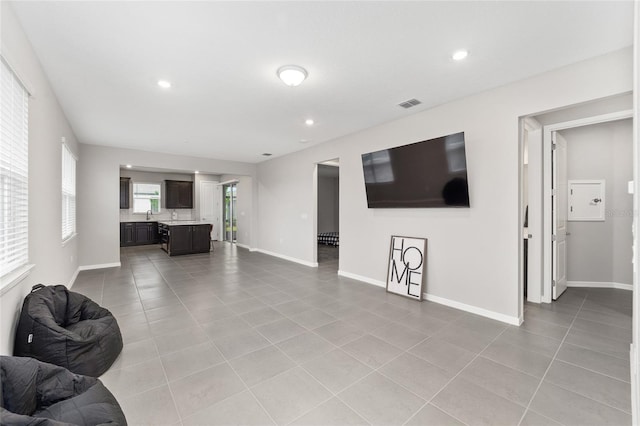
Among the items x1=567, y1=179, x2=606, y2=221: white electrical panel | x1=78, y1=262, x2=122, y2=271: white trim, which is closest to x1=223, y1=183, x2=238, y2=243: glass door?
x1=78, y1=262, x2=122, y2=271: white trim

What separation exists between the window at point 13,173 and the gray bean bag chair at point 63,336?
383 mm

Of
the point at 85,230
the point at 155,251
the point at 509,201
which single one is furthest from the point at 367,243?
the point at 155,251

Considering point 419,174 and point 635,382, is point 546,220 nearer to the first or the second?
point 419,174

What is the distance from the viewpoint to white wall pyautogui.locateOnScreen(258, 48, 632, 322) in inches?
108

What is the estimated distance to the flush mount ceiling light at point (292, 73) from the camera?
272 centimetres

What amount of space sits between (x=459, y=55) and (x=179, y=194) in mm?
10162

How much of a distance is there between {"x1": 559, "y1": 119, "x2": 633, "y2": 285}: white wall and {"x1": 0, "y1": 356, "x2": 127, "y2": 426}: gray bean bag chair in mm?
6428

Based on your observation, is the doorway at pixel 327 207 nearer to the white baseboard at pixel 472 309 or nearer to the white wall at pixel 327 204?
the white wall at pixel 327 204

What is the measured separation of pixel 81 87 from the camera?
10.6ft

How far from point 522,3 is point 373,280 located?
3.95 m

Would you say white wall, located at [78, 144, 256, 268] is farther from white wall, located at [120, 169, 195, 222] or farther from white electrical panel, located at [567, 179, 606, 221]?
white electrical panel, located at [567, 179, 606, 221]

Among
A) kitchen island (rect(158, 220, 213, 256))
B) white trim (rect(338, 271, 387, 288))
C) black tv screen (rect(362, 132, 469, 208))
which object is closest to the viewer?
black tv screen (rect(362, 132, 469, 208))

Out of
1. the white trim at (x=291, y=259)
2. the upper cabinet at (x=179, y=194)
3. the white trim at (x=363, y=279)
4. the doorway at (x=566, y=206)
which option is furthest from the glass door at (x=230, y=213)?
the doorway at (x=566, y=206)

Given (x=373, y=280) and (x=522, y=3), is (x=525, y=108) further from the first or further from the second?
(x=373, y=280)
